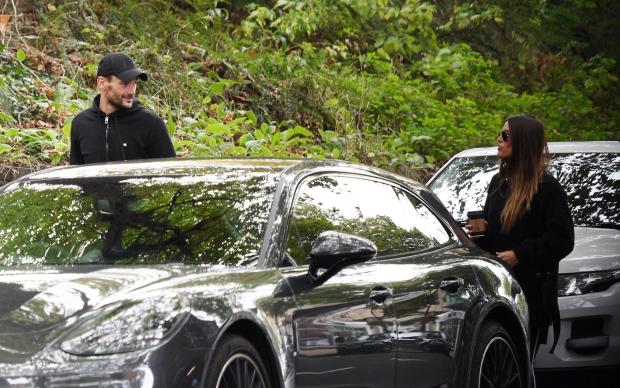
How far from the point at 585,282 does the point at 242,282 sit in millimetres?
4544

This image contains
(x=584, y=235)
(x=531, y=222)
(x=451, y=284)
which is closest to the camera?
(x=451, y=284)

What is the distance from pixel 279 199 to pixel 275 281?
1.81ft

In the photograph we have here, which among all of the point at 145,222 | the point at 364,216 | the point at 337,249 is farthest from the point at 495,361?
the point at 145,222

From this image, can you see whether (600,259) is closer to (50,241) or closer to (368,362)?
(368,362)

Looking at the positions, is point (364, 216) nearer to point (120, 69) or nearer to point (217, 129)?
point (120, 69)

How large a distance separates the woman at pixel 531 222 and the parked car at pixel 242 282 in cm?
53

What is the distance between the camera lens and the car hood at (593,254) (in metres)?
9.48

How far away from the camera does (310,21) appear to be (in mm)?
20641

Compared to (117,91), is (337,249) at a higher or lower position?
lower

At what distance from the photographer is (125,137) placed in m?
8.57

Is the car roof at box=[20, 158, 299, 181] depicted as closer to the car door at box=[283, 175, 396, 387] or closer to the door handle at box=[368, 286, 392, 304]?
the car door at box=[283, 175, 396, 387]

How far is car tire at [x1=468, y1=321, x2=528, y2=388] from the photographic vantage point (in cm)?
728

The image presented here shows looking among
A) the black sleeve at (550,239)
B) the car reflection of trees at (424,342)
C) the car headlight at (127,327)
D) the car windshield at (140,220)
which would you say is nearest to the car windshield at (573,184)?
the black sleeve at (550,239)

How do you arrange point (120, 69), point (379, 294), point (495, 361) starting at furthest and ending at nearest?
1. point (120, 69)
2. point (495, 361)
3. point (379, 294)
